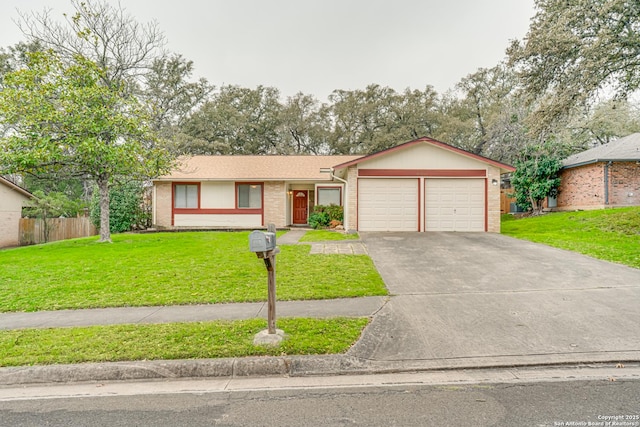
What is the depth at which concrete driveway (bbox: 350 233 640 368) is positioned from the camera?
12.2 ft

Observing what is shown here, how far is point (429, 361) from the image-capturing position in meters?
3.62

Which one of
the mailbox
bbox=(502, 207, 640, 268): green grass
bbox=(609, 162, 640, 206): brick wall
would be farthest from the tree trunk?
bbox=(609, 162, 640, 206): brick wall

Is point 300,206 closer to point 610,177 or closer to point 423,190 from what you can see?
point 423,190

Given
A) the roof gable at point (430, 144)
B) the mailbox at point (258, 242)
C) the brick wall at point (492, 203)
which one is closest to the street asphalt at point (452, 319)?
the mailbox at point (258, 242)

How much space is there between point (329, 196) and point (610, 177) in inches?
580

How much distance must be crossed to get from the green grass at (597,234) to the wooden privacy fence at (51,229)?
22331 millimetres

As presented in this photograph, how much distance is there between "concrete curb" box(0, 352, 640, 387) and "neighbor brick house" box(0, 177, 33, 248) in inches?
802

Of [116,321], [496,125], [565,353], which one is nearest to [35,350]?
[116,321]

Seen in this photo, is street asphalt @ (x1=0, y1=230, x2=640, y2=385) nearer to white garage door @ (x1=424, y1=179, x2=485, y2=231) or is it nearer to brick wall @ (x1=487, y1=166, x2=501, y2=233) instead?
brick wall @ (x1=487, y1=166, x2=501, y2=233)

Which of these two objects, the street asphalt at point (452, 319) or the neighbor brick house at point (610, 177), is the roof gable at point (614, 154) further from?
the street asphalt at point (452, 319)

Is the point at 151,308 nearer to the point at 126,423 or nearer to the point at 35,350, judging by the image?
the point at 35,350

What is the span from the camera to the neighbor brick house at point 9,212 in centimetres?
1831

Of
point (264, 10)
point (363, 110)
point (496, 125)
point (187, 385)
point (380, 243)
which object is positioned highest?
point (264, 10)

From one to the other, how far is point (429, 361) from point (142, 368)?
3044 millimetres
